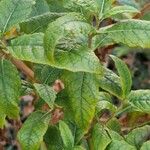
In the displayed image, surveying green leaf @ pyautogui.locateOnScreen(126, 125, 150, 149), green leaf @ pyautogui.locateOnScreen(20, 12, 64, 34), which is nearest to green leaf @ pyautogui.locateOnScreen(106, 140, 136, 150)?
green leaf @ pyautogui.locateOnScreen(126, 125, 150, 149)

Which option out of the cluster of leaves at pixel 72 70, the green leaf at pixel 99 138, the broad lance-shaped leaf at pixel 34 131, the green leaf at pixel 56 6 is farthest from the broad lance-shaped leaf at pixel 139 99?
the green leaf at pixel 56 6

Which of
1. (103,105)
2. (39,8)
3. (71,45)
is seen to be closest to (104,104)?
(103,105)

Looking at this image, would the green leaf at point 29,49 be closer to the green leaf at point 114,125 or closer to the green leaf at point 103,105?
the green leaf at point 103,105

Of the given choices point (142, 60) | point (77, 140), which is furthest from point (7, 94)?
point (142, 60)

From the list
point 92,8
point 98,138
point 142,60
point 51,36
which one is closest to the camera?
point 51,36

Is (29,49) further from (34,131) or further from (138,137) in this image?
(138,137)

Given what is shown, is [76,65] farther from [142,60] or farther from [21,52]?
[142,60]
